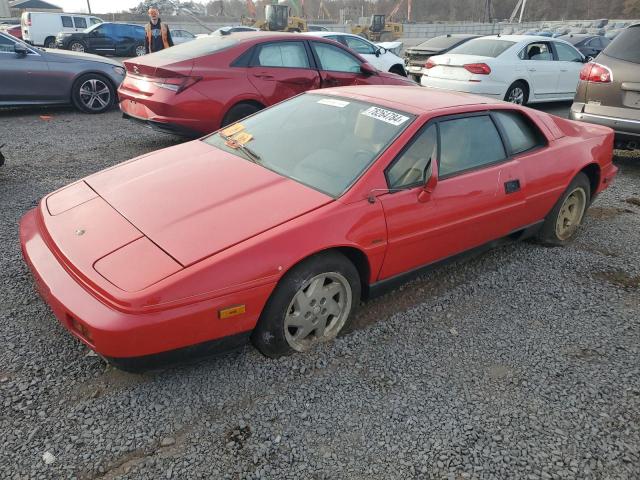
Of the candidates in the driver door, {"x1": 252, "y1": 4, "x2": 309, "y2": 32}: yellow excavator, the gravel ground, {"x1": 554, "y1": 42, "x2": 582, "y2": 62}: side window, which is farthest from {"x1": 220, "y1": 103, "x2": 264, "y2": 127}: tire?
{"x1": 252, "y1": 4, "x2": 309, "y2": 32}: yellow excavator

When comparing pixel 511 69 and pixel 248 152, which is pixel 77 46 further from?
pixel 248 152

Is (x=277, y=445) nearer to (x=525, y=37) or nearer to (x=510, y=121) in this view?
(x=510, y=121)

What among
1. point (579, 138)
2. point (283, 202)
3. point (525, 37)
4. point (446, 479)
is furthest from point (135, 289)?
point (525, 37)

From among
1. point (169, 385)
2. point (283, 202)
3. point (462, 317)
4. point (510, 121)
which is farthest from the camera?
point (510, 121)

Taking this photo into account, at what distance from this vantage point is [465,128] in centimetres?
321

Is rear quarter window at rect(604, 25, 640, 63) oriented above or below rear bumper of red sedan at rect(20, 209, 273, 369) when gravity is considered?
above

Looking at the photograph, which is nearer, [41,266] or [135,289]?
[135,289]

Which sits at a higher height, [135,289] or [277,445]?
[135,289]

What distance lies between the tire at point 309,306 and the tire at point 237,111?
3.83 m

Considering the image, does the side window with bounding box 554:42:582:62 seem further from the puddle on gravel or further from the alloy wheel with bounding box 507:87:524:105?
the puddle on gravel

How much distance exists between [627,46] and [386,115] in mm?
4685

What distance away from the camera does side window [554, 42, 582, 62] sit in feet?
32.1

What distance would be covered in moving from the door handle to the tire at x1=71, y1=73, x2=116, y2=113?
7.09 meters

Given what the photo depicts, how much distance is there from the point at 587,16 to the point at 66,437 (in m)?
86.0
